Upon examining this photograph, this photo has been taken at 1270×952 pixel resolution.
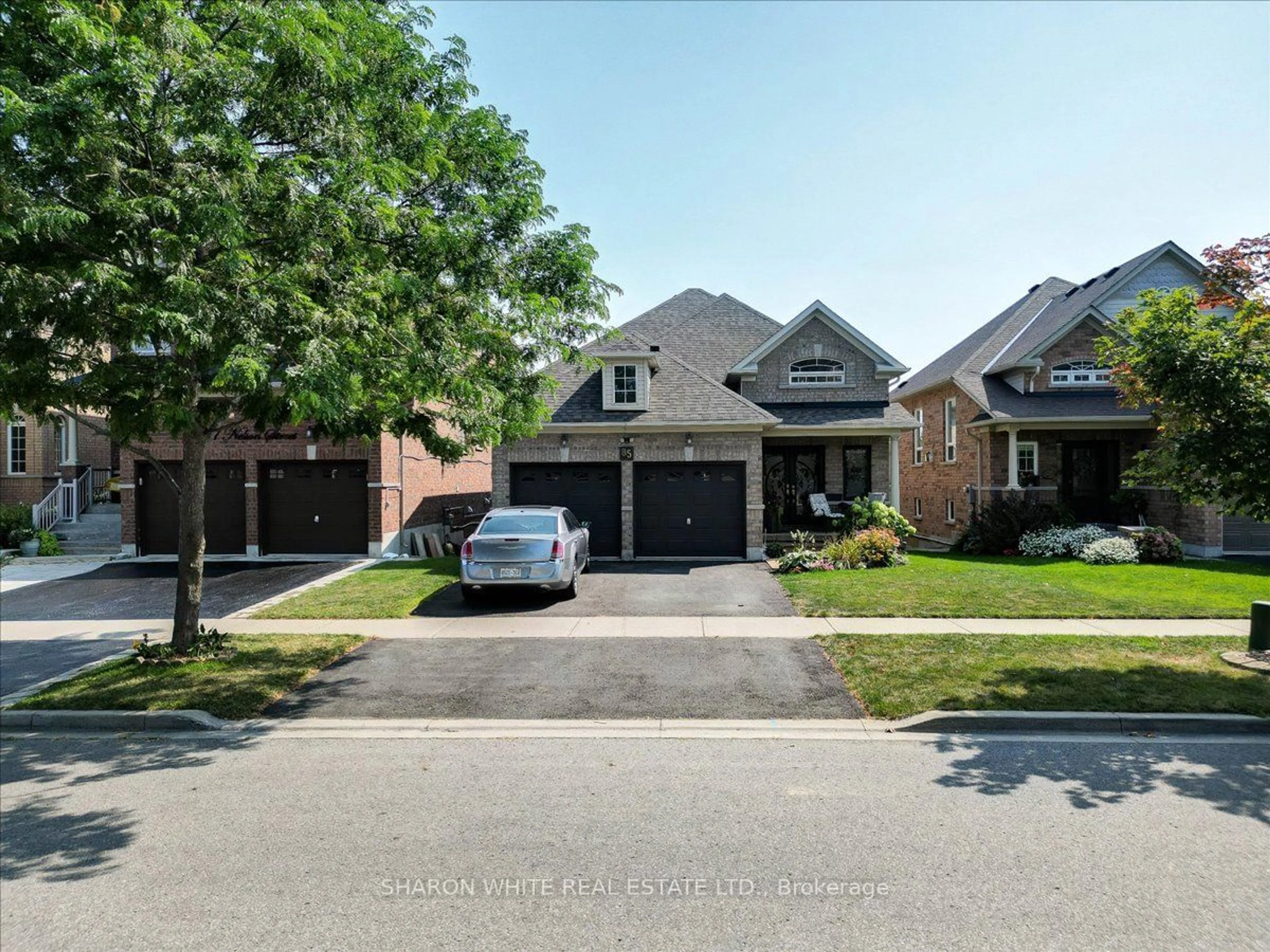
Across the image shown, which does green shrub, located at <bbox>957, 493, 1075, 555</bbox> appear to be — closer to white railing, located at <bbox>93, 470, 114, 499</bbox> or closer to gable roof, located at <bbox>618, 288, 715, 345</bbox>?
gable roof, located at <bbox>618, 288, 715, 345</bbox>

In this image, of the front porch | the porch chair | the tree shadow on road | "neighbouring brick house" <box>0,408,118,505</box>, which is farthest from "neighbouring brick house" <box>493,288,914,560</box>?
"neighbouring brick house" <box>0,408,118,505</box>

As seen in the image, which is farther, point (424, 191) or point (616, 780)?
point (424, 191)

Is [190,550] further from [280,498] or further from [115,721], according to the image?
[280,498]

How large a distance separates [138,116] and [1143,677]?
1126 centimetres

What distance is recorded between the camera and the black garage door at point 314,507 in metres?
18.2

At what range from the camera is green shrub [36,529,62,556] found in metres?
18.6

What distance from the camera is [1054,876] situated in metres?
4.07

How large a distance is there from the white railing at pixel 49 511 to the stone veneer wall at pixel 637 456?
1325 centimetres

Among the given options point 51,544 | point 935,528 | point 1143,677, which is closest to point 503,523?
point 1143,677

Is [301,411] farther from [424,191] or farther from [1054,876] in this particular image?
[1054,876]

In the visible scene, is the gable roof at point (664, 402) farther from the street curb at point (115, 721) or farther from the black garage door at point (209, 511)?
the street curb at point (115, 721)

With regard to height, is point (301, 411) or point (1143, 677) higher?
point (301, 411)

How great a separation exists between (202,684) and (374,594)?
540 centimetres

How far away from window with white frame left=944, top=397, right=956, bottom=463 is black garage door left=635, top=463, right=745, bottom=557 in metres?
9.00
